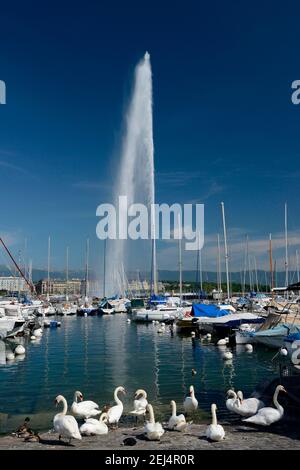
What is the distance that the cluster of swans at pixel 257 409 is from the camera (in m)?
14.3

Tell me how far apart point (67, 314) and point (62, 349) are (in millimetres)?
44965

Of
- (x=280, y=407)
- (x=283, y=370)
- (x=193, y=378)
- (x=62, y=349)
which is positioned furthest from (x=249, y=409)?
(x=62, y=349)

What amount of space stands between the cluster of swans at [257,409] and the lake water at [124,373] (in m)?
0.75

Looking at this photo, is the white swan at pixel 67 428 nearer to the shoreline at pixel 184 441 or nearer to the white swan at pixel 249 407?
the shoreline at pixel 184 441

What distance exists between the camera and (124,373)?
27.7 meters

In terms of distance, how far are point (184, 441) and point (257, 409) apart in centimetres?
355

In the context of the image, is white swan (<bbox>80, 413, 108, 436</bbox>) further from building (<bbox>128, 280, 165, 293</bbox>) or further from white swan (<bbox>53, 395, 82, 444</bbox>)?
building (<bbox>128, 280, 165, 293</bbox>)

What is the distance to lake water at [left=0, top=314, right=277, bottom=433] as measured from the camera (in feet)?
63.5

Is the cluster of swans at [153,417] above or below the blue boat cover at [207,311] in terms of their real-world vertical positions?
below

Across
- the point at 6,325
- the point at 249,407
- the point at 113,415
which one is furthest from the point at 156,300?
the point at 113,415

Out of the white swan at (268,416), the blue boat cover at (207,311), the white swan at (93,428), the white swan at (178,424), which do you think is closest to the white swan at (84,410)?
the white swan at (93,428)

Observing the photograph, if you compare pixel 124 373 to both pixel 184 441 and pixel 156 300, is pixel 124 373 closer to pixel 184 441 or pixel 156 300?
pixel 184 441

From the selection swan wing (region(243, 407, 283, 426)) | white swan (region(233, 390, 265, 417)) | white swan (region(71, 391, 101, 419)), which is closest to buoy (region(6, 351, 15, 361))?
white swan (region(71, 391, 101, 419))

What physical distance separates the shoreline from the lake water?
235 centimetres
